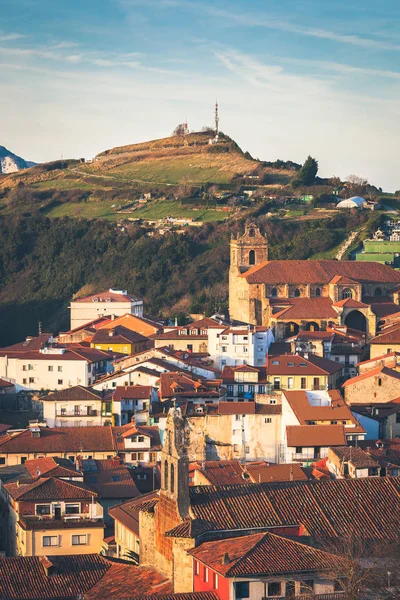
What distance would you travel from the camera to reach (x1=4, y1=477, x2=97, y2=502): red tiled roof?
4106cm

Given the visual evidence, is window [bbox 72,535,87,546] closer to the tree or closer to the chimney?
the chimney

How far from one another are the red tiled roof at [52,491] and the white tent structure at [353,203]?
61.7 meters

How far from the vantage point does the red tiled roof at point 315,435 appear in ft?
163

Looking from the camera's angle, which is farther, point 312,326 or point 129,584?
point 312,326

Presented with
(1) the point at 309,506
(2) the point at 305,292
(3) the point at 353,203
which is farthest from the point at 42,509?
(3) the point at 353,203

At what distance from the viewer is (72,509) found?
4100 centimetres

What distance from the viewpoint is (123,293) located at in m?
87.1

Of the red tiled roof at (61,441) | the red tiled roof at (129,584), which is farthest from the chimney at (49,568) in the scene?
the red tiled roof at (61,441)

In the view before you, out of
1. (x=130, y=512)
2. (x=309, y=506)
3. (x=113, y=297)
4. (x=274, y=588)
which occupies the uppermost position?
(x=113, y=297)

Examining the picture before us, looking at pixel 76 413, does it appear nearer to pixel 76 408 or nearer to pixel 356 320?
pixel 76 408

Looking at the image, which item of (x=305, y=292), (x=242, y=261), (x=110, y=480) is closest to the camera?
(x=110, y=480)

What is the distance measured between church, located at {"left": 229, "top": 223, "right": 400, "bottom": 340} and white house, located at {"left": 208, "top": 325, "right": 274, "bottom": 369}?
17.1ft

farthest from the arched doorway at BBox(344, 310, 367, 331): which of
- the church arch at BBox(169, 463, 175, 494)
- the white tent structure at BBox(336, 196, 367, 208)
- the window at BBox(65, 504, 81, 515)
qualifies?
the church arch at BBox(169, 463, 175, 494)

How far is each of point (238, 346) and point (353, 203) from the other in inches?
1496
